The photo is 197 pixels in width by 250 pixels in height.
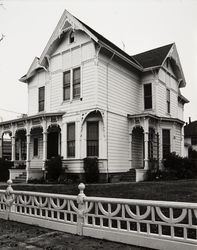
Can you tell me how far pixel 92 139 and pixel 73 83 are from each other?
12.6 ft

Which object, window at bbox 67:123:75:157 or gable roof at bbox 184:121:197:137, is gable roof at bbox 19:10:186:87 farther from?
gable roof at bbox 184:121:197:137

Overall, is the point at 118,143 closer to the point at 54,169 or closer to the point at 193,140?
the point at 54,169

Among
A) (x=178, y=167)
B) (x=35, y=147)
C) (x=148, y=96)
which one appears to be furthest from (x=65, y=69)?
(x=178, y=167)

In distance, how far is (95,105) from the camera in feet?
56.3

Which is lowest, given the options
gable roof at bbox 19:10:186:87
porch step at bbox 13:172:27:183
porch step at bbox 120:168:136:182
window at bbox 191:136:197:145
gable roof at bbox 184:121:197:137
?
porch step at bbox 13:172:27:183

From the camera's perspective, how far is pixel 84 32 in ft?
60.2

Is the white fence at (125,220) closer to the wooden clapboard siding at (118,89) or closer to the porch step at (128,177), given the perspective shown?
the porch step at (128,177)

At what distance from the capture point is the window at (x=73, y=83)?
18594 mm

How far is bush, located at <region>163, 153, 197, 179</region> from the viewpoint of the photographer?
1897cm

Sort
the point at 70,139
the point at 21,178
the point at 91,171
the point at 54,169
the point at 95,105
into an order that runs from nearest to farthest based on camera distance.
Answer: the point at 91,171
the point at 95,105
the point at 54,169
the point at 70,139
the point at 21,178

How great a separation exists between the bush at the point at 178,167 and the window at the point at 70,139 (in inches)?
235

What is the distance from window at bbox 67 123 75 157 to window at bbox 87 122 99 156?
1053mm

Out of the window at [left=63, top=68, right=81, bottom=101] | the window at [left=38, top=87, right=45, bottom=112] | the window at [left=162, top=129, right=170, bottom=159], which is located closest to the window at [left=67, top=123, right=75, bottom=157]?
the window at [left=63, top=68, right=81, bottom=101]

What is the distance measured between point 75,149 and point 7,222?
10170 millimetres
